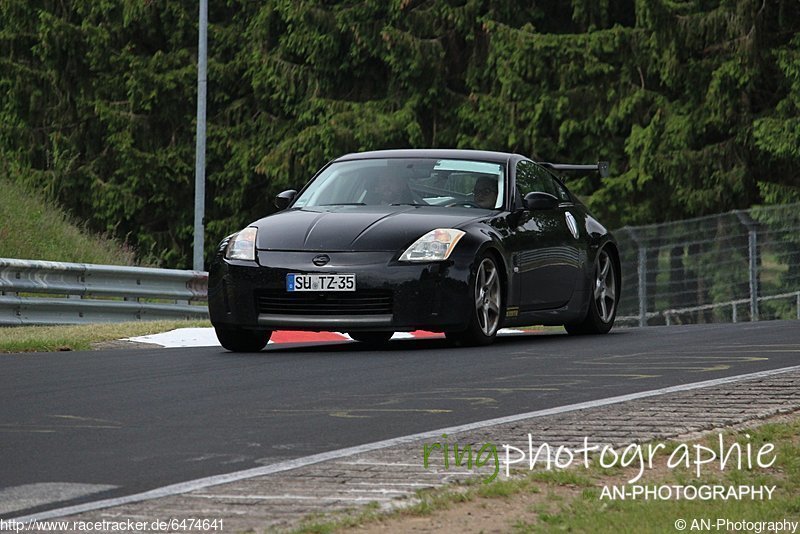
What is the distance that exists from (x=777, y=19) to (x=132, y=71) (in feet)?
45.7

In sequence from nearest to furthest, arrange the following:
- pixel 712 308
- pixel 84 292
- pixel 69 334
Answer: pixel 69 334
pixel 84 292
pixel 712 308

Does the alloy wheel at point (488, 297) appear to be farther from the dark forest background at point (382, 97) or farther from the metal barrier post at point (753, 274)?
the dark forest background at point (382, 97)

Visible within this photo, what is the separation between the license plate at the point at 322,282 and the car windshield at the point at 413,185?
1.40 meters

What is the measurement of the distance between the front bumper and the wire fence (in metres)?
10.6

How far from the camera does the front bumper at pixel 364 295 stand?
12430mm

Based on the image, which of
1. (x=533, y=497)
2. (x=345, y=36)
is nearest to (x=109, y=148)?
(x=345, y=36)

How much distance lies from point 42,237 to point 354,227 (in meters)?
13.9

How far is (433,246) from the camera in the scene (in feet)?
41.3

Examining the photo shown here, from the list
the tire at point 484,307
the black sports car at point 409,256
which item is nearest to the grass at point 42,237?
Result: the black sports car at point 409,256

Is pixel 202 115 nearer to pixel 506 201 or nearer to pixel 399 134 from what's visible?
pixel 399 134

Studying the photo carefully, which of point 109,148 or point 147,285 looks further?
point 109,148

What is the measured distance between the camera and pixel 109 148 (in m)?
38.3

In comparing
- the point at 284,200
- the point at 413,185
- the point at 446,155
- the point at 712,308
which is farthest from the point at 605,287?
the point at 712,308

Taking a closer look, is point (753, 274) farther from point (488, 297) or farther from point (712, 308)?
point (488, 297)
